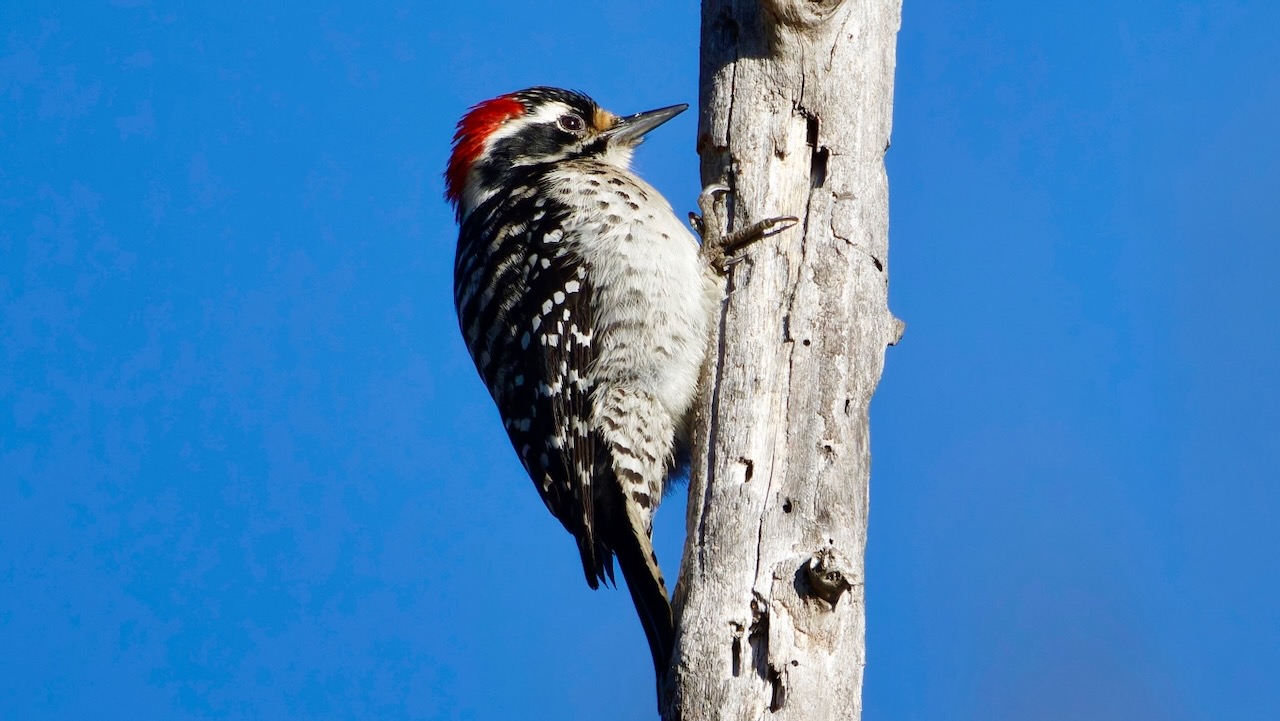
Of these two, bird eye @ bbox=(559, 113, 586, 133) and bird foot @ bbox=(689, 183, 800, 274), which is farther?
bird eye @ bbox=(559, 113, 586, 133)

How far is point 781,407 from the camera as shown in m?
3.42

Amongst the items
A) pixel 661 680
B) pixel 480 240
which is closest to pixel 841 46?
pixel 480 240

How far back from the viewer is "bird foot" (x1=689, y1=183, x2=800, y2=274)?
370 centimetres

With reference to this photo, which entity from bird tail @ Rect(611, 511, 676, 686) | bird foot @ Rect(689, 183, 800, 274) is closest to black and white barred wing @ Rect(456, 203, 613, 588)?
bird tail @ Rect(611, 511, 676, 686)


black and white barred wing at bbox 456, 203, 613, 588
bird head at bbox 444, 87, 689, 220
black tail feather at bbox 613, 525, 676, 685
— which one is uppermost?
bird head at bbox 444, 87, 689, 220

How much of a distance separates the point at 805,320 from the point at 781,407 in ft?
0.95

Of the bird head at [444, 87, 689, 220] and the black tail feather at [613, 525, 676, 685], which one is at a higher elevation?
the bird head at [444, 87, 689, 220]

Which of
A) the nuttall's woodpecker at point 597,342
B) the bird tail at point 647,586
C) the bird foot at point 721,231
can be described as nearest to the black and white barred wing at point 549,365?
the nuttall's woodpecker at point 597,342

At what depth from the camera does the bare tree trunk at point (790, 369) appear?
10.1 feet

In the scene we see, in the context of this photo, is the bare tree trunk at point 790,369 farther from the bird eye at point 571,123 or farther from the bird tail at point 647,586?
the bird eye at point 571,123

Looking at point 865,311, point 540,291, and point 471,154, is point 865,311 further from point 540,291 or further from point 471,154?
point 471,154

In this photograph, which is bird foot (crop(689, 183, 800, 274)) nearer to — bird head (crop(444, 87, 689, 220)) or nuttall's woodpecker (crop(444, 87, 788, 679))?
nuttall's woodpecker (crop(444, 87, 788, 679))

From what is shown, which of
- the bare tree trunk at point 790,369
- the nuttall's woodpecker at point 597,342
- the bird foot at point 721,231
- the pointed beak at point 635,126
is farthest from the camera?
the pointed beak at point 635,126

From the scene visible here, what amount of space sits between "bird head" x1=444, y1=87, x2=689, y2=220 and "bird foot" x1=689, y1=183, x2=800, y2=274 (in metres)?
1.19
